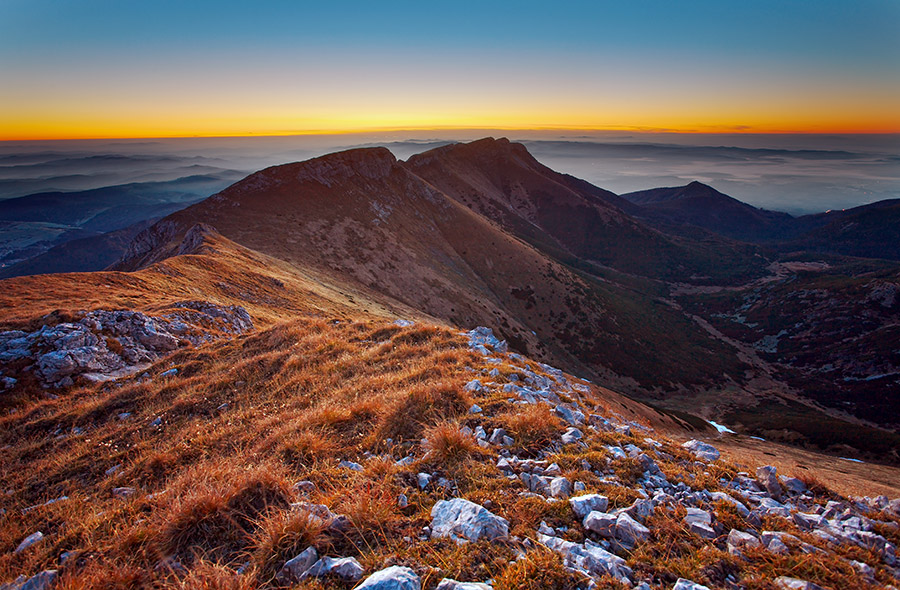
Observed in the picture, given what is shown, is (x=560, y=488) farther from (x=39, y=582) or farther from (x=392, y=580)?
(x=39, y=582)

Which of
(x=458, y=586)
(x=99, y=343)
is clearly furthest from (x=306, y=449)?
(x=99, y=343)

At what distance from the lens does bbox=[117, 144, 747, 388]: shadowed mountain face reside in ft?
207

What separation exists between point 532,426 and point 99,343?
1790 cm

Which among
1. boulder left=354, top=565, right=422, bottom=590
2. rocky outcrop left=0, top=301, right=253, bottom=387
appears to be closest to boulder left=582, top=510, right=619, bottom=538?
boulder left=354, top=565, right=422, bottom=590

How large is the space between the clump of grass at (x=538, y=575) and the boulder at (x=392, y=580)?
2.45ft

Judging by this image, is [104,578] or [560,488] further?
[560,488]

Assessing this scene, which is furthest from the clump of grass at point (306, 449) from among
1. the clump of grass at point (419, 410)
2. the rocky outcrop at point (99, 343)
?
the rocky outcrop at point (99, 343)

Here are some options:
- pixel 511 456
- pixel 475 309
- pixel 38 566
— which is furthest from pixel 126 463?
pixel 475 309

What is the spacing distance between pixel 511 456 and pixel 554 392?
3.98m

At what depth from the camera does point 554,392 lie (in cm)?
900

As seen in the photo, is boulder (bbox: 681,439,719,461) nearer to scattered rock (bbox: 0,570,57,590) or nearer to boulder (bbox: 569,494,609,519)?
boulder (bbox: 569,494,609,519)

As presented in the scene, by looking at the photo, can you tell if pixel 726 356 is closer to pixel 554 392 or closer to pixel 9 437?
pixel 554 392

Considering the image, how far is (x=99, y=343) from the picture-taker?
14.4 meters

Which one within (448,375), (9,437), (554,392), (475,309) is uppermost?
(448,375)
